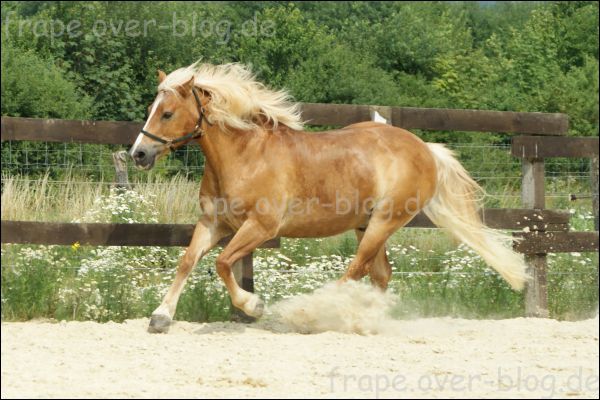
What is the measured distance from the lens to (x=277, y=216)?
6617mm

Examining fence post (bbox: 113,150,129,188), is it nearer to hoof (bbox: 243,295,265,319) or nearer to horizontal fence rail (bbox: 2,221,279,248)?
horizontal fence rail (bbox: 2,221,279,248)

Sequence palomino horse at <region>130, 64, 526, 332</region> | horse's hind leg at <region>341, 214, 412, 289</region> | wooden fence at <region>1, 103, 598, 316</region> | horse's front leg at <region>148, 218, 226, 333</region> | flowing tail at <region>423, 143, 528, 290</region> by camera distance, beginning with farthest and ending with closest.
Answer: flowing tail at <region>423, 143, 528, 290</region>, wooden fence at <region>1, 103, 598, 316</region>, horse's hind leg at <region>341, 214, 412, 289</region>, palomino horse at <region>130, 64, 526, 332</region>, horse's front leg at <region>148, 218, 226, 333</region>

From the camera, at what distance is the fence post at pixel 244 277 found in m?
7.20

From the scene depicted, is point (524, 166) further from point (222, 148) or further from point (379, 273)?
point (222, 148)

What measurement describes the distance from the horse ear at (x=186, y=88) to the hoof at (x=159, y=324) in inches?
58.9

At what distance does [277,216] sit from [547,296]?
275cm

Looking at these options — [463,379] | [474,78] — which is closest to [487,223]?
[463,379]

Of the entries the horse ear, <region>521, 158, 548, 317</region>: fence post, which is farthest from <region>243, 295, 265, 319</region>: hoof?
<region>521, 158, 548, 317</region>: fence post

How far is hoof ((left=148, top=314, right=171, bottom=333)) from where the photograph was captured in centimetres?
640

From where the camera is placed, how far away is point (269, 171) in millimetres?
6656

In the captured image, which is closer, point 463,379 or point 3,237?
point 463,379

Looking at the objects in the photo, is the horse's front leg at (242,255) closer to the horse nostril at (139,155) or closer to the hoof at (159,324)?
the hoof at (159,324)

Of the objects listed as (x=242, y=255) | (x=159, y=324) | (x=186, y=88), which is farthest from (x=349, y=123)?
(x=159, y=324)

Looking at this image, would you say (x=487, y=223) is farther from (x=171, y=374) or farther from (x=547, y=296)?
(x=171, y=374)
